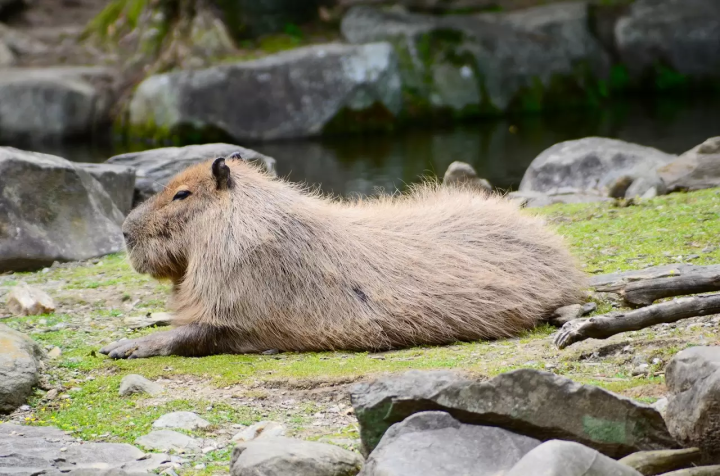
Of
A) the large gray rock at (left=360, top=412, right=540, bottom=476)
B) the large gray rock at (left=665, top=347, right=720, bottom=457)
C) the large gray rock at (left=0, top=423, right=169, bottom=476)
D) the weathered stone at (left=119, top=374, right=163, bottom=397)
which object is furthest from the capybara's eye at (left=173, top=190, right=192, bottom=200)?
the large gray rock at (left=665, top=347, right=720, bottom=457)

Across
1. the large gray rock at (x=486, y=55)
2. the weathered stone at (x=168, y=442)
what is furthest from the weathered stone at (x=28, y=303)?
the large gray rock at (x=486, y=55)

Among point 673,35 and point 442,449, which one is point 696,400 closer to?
point 442,449

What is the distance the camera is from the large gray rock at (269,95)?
18.0m

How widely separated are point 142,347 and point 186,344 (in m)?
0.23

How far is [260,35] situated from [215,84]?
2.41m

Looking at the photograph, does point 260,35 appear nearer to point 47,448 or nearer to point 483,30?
point 483,30

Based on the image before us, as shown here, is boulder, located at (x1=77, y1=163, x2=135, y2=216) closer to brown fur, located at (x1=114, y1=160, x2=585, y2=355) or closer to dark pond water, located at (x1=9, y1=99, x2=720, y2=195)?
brown fur, located at (x1=114, y1=160, x2=585, y2=355)

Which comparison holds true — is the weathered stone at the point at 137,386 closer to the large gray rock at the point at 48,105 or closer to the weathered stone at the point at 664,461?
the weathered stone at the point at 664,461

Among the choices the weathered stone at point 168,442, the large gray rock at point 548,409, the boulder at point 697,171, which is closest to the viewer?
the large gray rock at point 548,409

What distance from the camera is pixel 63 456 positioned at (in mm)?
3521

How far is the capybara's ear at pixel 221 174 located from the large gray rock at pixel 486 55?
1385cm

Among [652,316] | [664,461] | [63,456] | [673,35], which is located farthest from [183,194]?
[673,35]

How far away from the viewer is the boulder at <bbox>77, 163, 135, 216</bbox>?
348 inches

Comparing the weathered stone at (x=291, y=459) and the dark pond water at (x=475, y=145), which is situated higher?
the weathered stone at (x=291, y=459)
